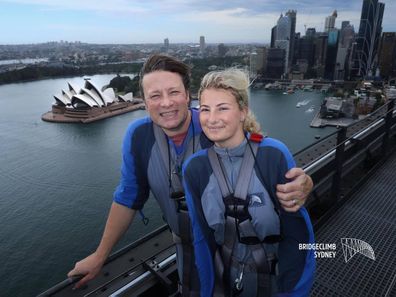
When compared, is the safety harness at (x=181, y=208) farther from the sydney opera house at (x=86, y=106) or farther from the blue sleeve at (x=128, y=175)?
the sydney opera house at (x=86, y=106)

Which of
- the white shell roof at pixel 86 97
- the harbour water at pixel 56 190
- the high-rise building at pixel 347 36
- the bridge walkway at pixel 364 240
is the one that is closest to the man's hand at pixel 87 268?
the bridge walkway at pixel 364 240

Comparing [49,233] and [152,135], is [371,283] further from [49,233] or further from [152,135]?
[49,233]

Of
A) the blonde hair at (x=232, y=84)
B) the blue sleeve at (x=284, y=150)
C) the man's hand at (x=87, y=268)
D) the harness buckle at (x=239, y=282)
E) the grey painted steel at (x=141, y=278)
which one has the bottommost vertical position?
the grey painted steel at (x=141, y=278)

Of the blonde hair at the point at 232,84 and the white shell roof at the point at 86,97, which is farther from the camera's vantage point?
the white shell roof at the point at 86,97

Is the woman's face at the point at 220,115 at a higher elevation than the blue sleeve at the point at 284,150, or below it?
higher

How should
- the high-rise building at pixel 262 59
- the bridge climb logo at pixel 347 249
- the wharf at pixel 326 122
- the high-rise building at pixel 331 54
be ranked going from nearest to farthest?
Result: the bridge climb logo at pixel 347 249 → the wharf at pixel 326 122 → the high-rise building at pixel 331 54 → the high-rise building at pixel 262 59

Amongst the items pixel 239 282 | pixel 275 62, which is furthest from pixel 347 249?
pixel 275 62

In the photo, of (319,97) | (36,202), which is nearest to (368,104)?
(319,97)
